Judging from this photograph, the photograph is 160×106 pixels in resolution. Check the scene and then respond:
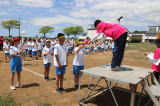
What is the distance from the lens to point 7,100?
203 inches

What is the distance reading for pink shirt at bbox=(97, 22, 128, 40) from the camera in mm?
4773

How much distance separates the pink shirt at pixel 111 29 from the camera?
477 centimetres

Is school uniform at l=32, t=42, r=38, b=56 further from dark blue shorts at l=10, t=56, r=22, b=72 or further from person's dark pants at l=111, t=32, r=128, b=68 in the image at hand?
person's dark pants at l=111, t=32, r=128, b=68

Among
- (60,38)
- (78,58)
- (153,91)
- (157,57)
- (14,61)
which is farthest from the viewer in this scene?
(78,58)

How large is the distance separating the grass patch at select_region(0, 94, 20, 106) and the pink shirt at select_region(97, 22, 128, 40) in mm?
3175

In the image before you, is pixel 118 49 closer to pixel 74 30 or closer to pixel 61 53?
pixel 61 53

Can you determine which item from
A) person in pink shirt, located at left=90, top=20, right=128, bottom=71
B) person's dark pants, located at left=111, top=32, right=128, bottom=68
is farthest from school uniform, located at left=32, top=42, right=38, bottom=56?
person's dark pants, located at left=111, top=32, right=128, bottom=68

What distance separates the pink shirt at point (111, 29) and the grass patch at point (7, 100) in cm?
318

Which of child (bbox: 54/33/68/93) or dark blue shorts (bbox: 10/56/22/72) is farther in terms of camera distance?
dark blue shorts (bbox: 10/56/22/72)

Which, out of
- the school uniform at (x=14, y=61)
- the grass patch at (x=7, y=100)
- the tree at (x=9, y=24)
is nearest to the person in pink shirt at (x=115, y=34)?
the school uniform at (x=14, y=61)

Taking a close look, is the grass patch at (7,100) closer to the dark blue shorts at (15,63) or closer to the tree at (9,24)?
the dark blue shorts at (15,63)

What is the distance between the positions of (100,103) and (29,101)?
2.13 m

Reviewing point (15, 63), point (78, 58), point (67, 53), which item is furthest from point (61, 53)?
point (15, 63)

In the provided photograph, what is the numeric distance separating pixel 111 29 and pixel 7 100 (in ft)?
11.9
